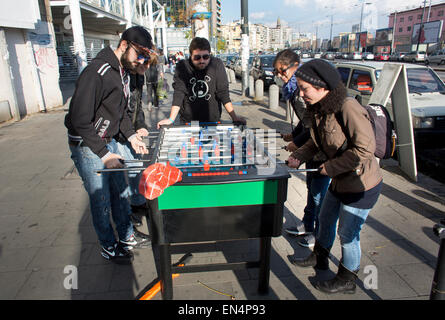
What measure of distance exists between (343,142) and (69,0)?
1223 cm

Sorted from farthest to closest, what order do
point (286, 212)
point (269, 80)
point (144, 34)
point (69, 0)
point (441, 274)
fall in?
point (269, 80) < point (69, 0) < point (286, 212) < point (144, 34) < point (441, 274)

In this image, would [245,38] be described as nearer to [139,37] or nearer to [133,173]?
[133,173]

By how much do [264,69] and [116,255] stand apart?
14.4 m

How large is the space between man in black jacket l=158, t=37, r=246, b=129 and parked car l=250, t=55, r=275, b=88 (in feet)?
37.9

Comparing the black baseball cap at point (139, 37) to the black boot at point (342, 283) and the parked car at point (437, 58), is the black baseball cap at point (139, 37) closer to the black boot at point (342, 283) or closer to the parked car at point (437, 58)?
the black boot at point (342, 283)

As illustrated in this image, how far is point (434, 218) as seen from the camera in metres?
4.04

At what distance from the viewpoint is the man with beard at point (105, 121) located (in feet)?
8.57

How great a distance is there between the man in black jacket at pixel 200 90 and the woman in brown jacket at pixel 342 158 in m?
1.69

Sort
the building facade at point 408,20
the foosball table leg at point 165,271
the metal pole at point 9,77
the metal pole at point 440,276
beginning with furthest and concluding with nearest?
the building facade at point 408,20, the metal pole at point 9,77, the foosball table leg at point 165,271, the metal pole at point 440,276

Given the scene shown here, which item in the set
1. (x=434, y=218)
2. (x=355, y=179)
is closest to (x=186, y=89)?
(x=355, y=179)

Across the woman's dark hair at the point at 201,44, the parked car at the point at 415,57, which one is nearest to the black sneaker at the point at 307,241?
the woman's dark hair at the point at 201,44

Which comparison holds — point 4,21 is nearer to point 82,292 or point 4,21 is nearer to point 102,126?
point 102,126

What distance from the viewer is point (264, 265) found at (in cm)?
263

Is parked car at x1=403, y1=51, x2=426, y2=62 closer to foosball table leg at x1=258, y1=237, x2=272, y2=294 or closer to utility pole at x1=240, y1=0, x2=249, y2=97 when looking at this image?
utility pole at x1=240, y1=0, x2=249, y2=97
